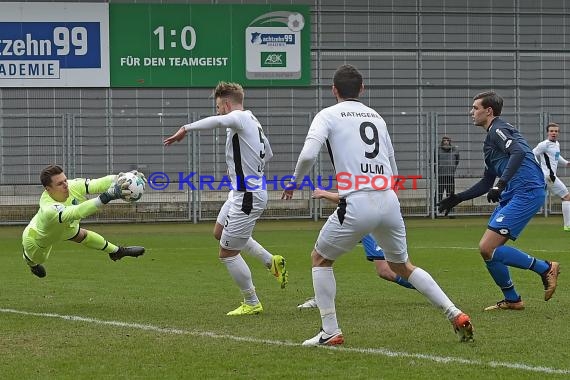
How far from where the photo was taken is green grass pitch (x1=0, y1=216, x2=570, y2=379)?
7.32 m

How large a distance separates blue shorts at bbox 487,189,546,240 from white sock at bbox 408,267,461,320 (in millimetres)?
2339

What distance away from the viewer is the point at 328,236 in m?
8.14

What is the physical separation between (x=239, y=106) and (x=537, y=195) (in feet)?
10.2

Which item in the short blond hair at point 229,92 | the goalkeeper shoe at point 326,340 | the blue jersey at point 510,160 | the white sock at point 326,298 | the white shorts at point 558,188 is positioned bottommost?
the goalkeeper shoe at point 326,340

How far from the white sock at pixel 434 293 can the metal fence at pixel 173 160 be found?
20.2 meters

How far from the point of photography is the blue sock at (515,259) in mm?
10508

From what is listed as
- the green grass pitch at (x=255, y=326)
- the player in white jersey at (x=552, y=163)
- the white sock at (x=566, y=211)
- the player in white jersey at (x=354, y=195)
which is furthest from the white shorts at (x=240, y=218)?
the white sock at (x=566, y=211)

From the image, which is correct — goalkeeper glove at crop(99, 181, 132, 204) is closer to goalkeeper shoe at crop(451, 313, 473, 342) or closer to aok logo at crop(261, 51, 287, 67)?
goalkeeper shoe at crop(451, 313, 473, 342)

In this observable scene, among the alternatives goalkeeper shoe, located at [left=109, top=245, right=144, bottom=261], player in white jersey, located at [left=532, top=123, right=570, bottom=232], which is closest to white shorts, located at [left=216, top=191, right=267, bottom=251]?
goalkeeper shoe, located at [left=109, top=245, right=144, bottom=261]

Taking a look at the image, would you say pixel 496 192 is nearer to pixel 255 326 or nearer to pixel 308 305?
pixel 308 305

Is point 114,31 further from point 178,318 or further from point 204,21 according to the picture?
point 178,318

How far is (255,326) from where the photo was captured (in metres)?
9.54

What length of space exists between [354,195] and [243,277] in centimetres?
289

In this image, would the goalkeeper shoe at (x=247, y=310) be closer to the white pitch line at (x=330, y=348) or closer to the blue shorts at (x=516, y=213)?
the white pitch line at (x=330, y=348)
